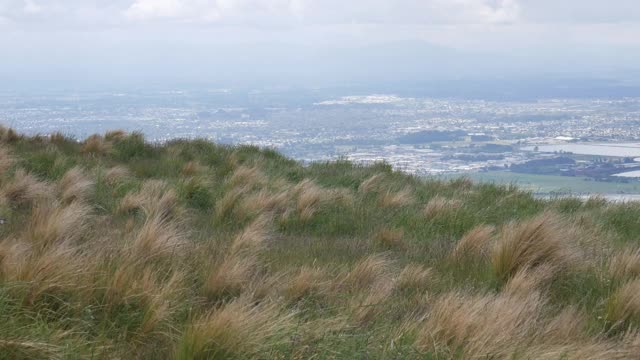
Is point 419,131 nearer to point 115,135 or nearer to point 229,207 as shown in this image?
point 115,135

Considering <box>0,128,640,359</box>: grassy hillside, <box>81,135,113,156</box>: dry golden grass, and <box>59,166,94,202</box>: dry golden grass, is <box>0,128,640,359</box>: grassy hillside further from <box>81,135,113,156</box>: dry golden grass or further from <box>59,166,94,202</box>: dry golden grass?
<box>81,135,113,156</box>: dry golden grass

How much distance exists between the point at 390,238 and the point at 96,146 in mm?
7407

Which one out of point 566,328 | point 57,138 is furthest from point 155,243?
point 57,138

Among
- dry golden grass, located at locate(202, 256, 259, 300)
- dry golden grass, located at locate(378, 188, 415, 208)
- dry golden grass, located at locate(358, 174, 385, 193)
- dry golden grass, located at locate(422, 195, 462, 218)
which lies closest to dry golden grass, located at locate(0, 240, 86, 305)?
dry golden grass, located at locate(202, 256, 259, 300)

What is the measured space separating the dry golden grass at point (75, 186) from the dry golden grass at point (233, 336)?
15.4ft

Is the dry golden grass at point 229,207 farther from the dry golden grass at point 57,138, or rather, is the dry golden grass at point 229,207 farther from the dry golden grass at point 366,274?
the dry golden grass at point 57,138

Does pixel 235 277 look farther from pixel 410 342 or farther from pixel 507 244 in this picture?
pixel 507 244

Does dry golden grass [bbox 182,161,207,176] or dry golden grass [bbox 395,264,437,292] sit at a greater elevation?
dry golden grass [bbox 182,161,207,176]

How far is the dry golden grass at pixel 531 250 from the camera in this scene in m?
5.24

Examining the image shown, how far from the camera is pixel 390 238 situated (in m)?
6.62

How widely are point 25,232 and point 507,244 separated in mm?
3775

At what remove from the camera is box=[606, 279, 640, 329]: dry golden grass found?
418 centimetres

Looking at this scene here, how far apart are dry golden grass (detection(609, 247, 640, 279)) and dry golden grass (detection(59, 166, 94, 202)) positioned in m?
5.33

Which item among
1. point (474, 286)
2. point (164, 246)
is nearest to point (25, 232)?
point (164, 246)
